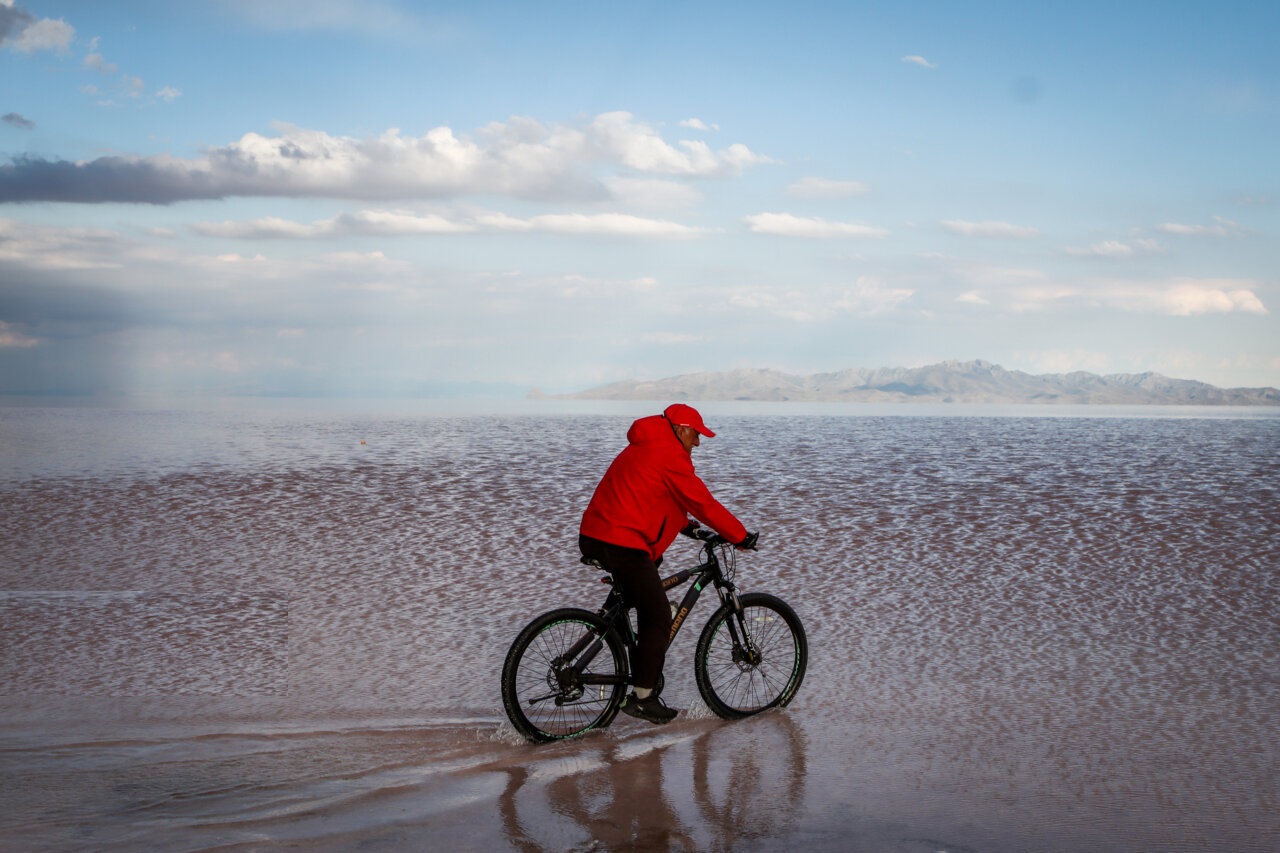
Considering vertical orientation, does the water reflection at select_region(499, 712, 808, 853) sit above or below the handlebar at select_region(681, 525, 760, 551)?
below

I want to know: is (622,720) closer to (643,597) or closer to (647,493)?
(643,597)

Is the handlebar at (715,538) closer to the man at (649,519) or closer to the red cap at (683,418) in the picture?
the man at (649,519)

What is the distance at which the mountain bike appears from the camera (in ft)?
20.5

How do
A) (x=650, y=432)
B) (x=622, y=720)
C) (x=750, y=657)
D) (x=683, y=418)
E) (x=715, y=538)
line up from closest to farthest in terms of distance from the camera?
(x=650, y=432), (x=683, y=418), (x=715, y=538), (x=622, y=720), (x=750, y=657)

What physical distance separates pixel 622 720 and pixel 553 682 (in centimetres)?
70

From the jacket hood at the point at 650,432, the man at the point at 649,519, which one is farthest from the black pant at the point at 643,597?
the jacket hood at the point at 650,432

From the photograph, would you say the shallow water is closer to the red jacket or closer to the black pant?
the black pant

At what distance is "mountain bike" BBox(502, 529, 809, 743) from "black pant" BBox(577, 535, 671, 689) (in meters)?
0.07

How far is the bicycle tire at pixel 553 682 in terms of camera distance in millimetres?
6137

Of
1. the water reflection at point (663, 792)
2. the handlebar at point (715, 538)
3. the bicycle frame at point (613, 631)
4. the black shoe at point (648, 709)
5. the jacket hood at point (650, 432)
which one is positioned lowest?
the water reflection at point (663, 792)

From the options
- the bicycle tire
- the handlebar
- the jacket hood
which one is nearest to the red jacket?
the jacket hood

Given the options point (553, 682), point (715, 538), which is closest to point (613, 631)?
point (553, 682)

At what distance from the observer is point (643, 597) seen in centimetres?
632

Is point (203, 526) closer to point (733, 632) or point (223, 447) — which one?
point (733, 632)
